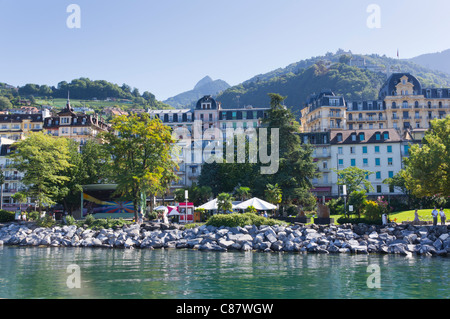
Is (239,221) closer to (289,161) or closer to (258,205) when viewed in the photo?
(258,205)

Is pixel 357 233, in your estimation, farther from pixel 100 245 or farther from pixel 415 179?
pixel 100 245

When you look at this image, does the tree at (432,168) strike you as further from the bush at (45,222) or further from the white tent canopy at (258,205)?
the bush at (45,222)

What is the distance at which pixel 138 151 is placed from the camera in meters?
44.0

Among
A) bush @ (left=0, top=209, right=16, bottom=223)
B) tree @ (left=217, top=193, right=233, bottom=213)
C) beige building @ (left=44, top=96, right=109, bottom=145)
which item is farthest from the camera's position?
beige building @ (left=44, top=96, right=109, bottom=145)

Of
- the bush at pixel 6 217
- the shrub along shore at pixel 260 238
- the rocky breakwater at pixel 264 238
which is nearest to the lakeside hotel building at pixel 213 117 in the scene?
the bush at pixel 6 217

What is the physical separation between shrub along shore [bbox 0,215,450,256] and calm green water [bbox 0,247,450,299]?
93.2 inches

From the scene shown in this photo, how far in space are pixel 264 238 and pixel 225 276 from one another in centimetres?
1367

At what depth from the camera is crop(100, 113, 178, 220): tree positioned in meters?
42.8

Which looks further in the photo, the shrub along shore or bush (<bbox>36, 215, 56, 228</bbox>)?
bush (<bbox>36, 215, 56, 228</bbox>)

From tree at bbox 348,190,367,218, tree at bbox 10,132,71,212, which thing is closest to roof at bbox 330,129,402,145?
tree at bbox 348,190,367,218

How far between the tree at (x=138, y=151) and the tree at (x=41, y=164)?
293 inches

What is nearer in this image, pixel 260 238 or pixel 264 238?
pixel 260 238

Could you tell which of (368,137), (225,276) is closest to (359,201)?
(225,276)

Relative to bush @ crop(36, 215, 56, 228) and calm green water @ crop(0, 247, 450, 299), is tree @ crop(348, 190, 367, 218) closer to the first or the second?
calm green water @ crop(0, 247, 450, 299)
